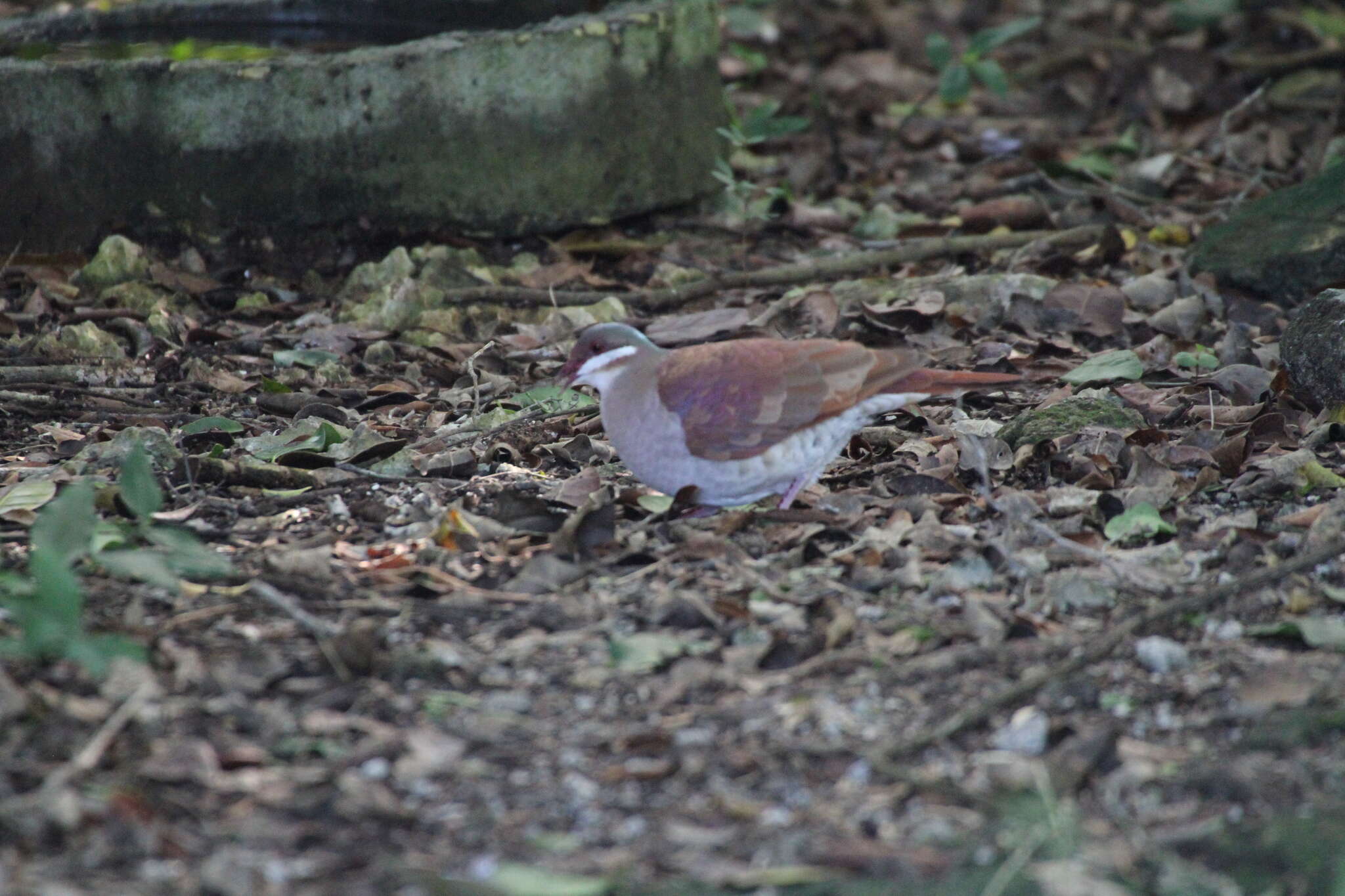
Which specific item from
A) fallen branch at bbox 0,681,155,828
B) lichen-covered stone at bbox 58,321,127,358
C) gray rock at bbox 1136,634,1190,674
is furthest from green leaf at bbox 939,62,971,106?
fallen branch at bbox 0,681,155,828

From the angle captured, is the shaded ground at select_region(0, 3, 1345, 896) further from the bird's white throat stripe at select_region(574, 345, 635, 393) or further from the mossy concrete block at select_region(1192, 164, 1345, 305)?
the bird's white throat stripe at select_region(574, 345, 635, 393)

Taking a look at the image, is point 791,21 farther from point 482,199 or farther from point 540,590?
point 540,590

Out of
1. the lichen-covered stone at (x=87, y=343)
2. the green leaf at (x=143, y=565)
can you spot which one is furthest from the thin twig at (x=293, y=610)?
the lichen-covered stone at (x=87, y=343)

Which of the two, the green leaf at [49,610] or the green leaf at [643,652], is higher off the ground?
the green leaf at [49,610]

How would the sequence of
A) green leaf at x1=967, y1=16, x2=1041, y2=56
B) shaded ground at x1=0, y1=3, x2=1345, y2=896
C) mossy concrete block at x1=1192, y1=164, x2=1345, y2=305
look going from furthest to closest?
1. green leaf at x1=967, y1=16, x2=1041, y2=56
2. mossy concrete block at x1=1192, y1=164, x2=1345, y2=305
3. shaded ground at x1=0, y1=3, x2=1345, y2=896

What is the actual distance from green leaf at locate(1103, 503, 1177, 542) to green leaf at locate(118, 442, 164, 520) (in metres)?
2.27

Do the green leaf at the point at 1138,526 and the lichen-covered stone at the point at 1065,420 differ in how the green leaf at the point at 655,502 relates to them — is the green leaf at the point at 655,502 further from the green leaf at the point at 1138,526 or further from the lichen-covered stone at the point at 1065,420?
the green leaf at the point at 1138,526

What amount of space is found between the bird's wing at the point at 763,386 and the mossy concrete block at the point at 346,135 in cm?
213

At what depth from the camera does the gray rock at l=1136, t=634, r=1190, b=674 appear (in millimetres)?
3012

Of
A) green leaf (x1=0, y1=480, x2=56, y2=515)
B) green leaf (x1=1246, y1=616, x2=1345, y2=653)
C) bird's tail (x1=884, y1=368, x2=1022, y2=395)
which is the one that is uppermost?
bird's tail (x1=884, y1=368, x2=1022, y2=395)

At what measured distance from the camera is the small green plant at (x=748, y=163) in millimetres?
6059

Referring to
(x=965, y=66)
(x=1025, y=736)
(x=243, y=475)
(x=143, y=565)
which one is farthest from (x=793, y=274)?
(x=143, y=565)

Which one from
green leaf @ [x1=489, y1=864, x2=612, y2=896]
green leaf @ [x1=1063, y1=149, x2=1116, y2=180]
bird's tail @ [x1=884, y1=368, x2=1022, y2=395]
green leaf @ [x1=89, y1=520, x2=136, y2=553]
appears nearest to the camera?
green leaf @ [x1=489, y1=864, x2=612, y2=896]

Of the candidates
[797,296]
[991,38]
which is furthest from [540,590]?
[991,38]
